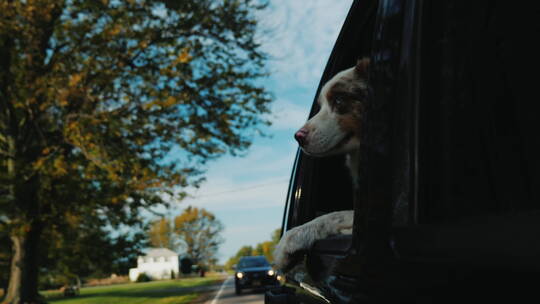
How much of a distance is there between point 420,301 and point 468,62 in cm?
49

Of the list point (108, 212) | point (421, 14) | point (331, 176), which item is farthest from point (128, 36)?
point (421, 14)

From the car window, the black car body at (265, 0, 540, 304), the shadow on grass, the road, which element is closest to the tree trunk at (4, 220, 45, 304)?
the road

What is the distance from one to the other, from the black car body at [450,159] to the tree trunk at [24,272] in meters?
18.9

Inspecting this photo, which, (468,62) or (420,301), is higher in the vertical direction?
(468,62)

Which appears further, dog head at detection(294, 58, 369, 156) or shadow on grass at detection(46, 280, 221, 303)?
shadow on grass at detection(46, 280, 221, 303)

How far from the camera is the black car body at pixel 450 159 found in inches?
29.8

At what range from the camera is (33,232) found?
695 inches

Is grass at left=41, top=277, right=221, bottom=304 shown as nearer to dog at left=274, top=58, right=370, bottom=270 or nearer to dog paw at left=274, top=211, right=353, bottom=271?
dog at left=274, top=58, right=370, bottom=270

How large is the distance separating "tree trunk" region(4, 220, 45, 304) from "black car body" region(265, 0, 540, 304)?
18876 mm

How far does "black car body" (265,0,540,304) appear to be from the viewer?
76 centimetres

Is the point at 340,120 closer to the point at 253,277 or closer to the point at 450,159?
the point at 450,159

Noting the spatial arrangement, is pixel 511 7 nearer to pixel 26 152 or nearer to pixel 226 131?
pixel 226 131

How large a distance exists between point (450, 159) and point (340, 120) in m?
1.26

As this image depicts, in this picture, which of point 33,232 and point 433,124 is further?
point 33,232
